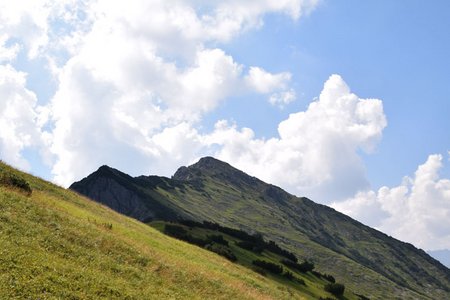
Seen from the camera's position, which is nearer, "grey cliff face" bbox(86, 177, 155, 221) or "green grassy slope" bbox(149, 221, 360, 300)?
"green grassy slope" bbox(149, 221, 360, 300)

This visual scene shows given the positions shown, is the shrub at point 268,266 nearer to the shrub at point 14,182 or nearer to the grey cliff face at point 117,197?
the shrub at point 14,182

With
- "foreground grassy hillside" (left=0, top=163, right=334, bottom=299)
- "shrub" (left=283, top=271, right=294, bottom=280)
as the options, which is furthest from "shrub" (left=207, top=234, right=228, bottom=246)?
"foreground grassy hillside" (left=0, top=163, right=334, bottom=299)

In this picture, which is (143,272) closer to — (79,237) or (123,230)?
(79,237)

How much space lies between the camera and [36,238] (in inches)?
1054

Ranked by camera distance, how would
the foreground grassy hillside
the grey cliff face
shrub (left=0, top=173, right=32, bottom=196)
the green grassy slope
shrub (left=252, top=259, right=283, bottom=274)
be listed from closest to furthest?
1. the foreground grassy hillside
2. shrub (left=0, top=173, right=32, bottom=196)
3. the green grassy slope
4. shrub (left=252, top=259, right=283, bottom=274)
5. the grey cliff face

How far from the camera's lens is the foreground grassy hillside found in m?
21.4

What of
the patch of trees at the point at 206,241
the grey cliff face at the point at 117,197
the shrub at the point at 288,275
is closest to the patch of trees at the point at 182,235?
the patch of trees at the point at 206,241

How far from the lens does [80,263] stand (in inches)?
1037

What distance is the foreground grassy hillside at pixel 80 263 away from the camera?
21441 mm

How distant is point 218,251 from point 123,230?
23732 mm

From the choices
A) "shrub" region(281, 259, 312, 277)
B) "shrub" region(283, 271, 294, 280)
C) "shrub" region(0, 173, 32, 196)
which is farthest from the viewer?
"shrub" region(281, 259, 312, 277)

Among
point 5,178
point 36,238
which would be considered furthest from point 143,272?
point 5,178

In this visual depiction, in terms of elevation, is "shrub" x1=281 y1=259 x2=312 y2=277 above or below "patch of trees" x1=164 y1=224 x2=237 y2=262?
above

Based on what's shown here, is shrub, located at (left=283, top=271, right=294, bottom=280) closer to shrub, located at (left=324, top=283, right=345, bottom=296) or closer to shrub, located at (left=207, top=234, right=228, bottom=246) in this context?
Result: shrub, located at (left=324, top=283, right=345, bottom=296)
